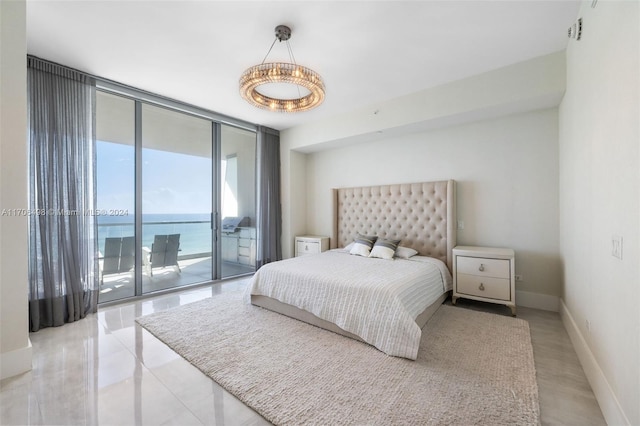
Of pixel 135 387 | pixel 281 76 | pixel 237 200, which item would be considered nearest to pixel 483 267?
pixel 281 76

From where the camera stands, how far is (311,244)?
16.6 ft

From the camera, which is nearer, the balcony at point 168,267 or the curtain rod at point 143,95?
the curtain rod at point 143,95

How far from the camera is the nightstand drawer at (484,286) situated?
310cm

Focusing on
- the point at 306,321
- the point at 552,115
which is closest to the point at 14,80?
the point at 306,321

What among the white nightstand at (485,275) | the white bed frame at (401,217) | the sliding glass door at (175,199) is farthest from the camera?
the sliding glass door at (175,199)

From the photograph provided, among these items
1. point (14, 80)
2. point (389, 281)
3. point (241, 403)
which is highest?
point (14, 80)

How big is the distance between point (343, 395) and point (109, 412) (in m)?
1.40

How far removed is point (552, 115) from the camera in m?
3.23

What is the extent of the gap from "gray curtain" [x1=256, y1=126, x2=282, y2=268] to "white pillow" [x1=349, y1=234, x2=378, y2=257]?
1764mm

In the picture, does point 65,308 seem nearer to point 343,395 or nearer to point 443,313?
point 343,395

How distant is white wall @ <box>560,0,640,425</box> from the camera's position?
4.29ft

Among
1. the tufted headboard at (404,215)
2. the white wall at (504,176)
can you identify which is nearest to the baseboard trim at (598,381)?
the white wall at (504,176)

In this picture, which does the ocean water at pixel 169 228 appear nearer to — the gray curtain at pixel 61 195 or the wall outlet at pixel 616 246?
the gray curtain at pixel 61 195

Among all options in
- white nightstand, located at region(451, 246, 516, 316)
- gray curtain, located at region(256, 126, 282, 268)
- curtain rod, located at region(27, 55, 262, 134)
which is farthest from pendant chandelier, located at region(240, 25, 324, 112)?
white nightstand, located at region(451, 246, 516, 316)
